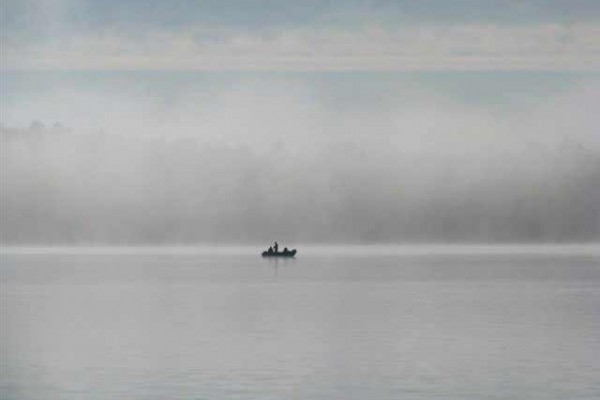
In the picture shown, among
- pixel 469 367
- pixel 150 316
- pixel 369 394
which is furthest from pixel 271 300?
pixel 369 394

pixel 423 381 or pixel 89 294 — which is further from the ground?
pixel 89 294

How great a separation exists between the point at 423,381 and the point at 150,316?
30.9 m

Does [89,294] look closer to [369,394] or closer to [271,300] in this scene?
[271,300]

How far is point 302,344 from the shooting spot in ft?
180

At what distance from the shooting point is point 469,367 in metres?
46.5

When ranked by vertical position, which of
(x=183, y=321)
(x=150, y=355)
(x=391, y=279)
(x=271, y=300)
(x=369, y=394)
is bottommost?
(x=369, y=394)

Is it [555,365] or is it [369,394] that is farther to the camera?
[555,365]

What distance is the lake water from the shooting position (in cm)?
4184

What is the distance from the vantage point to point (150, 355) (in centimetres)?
5062

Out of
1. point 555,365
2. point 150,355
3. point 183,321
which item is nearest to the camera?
point 555,365

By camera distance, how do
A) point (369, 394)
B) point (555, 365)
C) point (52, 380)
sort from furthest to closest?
1. point (555, 365)
2. point (52, 380)
3. point (369, 394)

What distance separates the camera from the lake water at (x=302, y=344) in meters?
→ 41.8

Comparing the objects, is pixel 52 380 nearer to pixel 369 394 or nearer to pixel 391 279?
pixel 369 394

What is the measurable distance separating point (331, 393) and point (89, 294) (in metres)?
59.9
